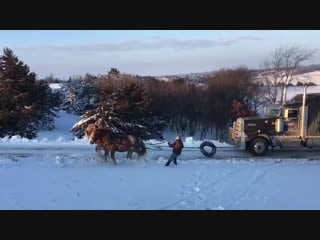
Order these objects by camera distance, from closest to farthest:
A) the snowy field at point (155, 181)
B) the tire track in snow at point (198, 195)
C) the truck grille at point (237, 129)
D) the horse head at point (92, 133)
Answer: the tire track in snow at point (198, 195) → the snowy field at point (155, 181) → the horse head at point (92, 133) → the truck grille at point (237, 129)

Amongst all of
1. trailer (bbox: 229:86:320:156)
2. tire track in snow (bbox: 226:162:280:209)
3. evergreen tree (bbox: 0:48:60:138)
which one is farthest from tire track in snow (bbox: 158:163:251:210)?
evergreen tree (bbox: 0:48:60:138)

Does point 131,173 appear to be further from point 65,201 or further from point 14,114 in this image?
point 14,114

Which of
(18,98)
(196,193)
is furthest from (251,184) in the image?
(18,98)

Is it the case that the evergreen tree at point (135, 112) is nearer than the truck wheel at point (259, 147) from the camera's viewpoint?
No

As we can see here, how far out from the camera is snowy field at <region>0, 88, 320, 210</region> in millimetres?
12172

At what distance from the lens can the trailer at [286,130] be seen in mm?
21734

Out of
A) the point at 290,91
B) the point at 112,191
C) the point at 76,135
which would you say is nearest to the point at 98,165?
the point at 112,191

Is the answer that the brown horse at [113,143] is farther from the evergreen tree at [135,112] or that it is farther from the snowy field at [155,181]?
the evergreen tree at [135,112]

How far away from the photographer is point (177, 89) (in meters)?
46.4

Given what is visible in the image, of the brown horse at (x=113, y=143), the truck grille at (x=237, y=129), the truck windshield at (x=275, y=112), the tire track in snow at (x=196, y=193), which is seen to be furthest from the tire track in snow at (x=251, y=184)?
the brown horse at (x=113, y=143)

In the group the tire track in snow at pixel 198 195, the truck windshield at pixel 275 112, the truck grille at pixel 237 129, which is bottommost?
the tire track in snow at pixel 198 195

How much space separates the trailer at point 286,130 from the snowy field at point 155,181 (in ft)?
2.02

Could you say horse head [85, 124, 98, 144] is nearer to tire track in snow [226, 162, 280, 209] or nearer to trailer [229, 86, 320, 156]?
trailer [229, 86, 320, 156]

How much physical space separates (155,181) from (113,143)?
441cm
